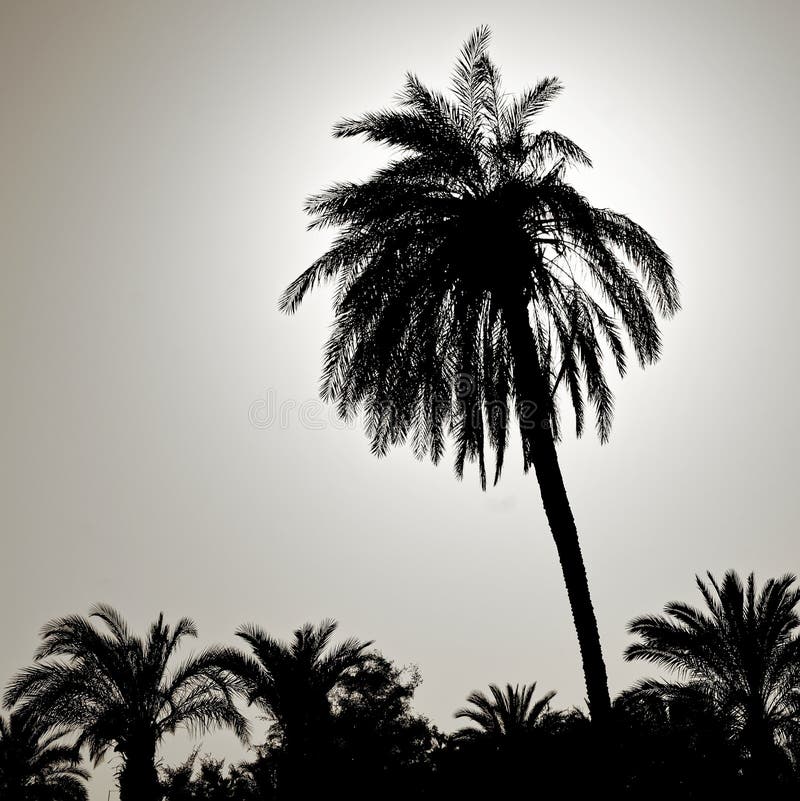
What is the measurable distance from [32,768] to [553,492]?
23994mm

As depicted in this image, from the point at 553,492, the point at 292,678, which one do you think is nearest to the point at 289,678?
the point at 292,678

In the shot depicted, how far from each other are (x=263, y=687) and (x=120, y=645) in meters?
4.14

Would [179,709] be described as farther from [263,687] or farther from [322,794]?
[322,794]

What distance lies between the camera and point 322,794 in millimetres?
13992

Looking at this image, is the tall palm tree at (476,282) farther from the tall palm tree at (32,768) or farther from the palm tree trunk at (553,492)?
the tall palm tree at (32,768)

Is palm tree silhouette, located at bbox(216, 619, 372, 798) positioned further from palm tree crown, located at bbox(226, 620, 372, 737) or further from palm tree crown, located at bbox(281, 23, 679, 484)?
palm tree crown, located at bbox(281, 23, 679, 484)

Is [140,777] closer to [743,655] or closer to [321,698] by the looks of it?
[321,698]

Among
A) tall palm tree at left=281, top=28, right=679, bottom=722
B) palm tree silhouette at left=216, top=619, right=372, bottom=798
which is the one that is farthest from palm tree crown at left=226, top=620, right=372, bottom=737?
tall palm tree at left=281, top=28, right=679, bottom=722

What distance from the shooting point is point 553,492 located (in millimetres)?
13180

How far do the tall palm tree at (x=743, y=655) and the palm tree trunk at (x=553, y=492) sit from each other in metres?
9.58

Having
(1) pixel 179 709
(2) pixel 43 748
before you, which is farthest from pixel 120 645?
(2) pixel 43 748

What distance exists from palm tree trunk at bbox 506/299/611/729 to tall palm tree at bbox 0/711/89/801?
21.0 meters

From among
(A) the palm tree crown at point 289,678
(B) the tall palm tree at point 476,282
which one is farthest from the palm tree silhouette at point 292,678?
(B) the tall palm tree at point 476,282

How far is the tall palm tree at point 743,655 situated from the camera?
19.9 m
